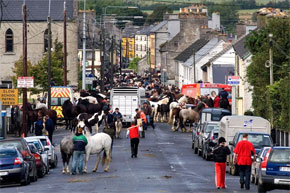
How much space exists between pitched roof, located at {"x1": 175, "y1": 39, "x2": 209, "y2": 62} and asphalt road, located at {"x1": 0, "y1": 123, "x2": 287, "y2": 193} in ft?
213

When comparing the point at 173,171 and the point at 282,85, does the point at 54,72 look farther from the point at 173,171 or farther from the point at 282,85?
the point at 173,171

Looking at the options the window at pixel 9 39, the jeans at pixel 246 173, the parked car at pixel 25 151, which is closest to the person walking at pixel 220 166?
the jeans at pixel 246 173

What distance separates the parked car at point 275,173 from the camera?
77.1 ft

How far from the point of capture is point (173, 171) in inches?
1222

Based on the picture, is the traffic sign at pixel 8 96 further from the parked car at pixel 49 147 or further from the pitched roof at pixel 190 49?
the pitched roof at pixel 190 49

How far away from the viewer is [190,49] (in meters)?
114

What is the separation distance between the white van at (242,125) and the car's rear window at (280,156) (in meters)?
10.1

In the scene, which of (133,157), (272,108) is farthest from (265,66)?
(133,157)

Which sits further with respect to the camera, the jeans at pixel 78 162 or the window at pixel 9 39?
the window at pixel 9 39

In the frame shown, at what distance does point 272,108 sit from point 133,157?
9931mm

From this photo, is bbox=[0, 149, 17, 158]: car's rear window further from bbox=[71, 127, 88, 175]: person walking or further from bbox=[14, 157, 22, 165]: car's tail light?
bbox=[71, 127, 88, 175]: person walking

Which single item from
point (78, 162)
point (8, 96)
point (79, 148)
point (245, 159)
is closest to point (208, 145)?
point (78, 162)

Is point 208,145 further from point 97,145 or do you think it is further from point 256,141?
point 97,145

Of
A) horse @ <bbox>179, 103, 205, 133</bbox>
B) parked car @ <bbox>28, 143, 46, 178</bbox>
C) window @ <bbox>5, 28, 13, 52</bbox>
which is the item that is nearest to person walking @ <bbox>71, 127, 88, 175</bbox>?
parked car @ <bbox>28, 143, 46, 178</bbox>
